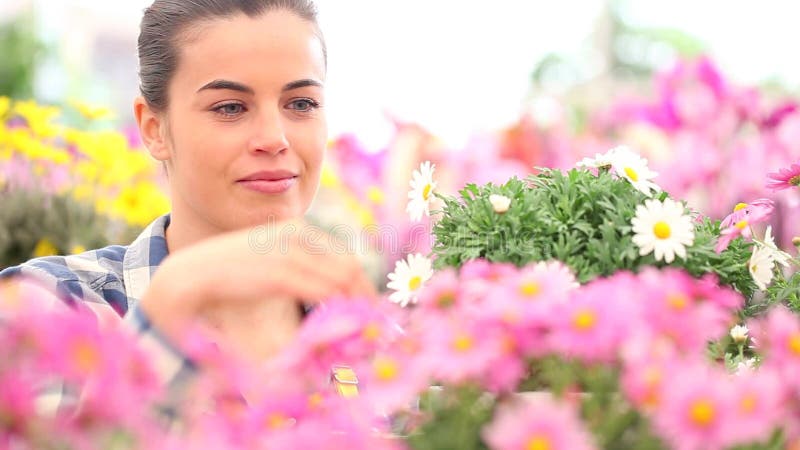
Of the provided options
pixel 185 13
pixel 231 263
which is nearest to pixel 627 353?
pixel 231 263

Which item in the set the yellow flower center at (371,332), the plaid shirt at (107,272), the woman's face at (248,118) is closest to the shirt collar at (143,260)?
the plaid shirt at (107,272)

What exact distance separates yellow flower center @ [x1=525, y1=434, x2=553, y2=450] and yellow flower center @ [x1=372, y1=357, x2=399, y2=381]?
11cm

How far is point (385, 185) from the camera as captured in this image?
7.57ft

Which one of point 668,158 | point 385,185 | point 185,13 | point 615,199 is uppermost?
point 185,13

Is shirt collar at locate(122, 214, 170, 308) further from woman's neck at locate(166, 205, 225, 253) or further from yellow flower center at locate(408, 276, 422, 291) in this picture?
yellow flower center at locate(408, 276, 422, 291)

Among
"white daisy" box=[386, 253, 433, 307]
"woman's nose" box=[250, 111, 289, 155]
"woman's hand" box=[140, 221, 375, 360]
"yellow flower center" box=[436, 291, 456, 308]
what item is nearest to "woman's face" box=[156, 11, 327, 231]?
"woman's nose" box=[250, 111, 289, 155]

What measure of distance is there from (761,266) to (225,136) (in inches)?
26.3

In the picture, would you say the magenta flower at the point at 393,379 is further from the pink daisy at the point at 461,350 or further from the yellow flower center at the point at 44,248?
the yellow flower center at the point at 44,248

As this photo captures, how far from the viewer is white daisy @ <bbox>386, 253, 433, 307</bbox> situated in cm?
84

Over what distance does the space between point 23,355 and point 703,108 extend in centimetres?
170

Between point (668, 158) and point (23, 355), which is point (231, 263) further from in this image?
point (668, 158)

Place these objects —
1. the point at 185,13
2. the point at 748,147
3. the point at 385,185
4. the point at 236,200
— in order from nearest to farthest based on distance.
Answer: the point at 236,200, the point at 185,13, the point at 748,147, the point at 385,185

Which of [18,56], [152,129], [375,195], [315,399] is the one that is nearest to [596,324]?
[315,399]

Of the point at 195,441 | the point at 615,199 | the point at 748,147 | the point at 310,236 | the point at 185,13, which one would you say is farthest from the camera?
the point at 748,147
